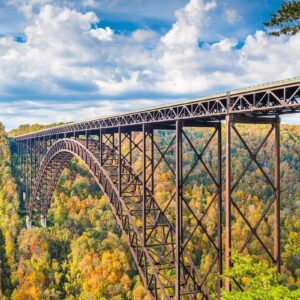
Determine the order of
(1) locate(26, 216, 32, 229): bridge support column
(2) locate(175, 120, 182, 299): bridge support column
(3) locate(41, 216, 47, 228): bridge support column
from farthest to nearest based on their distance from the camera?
(3) locate(41, 216, 47, 228): bridge support column, (1) locate(26, 216, 32, 229): bridge support column, (2) locate(175, 120, 182, 299): bridge support column

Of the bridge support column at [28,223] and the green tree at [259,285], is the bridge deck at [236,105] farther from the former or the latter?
the bridge support column at [28,223]

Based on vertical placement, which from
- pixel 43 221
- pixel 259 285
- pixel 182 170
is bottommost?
pixel 43 221

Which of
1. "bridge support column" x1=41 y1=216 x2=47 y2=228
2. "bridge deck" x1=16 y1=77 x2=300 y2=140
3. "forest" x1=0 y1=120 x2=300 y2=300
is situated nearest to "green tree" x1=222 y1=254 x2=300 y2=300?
"bridge deck" x1=16 y1=77 x2=300 y2=140

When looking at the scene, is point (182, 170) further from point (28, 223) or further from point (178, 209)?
point (28, 223)

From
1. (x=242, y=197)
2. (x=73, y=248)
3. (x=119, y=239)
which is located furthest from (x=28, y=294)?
(x=242, y=197)

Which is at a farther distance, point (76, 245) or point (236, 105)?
point (76, 245)

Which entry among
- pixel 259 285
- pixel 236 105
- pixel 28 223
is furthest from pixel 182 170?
pixel 28 223

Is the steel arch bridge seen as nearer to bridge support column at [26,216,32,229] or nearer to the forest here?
bridge support column at [26,216,32,229]

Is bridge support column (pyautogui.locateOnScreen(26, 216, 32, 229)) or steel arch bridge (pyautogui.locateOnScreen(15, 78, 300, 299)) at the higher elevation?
steel arch bridge (pyautogui.locateOnScreen(15, 78, 300, 299))

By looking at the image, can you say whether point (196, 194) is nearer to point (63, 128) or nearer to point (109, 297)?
point (109, 297)

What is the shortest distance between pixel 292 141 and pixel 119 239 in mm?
91374

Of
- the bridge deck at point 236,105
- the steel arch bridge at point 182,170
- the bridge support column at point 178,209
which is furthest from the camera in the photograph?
the bridge support column at point 178,209

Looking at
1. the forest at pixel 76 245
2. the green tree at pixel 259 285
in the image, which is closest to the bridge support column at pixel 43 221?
the forest at pixel 76 245

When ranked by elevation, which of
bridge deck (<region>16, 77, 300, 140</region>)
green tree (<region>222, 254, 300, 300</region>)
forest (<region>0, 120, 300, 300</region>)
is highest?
bridge deck (<region>16, 77, 300, 140</region>)
